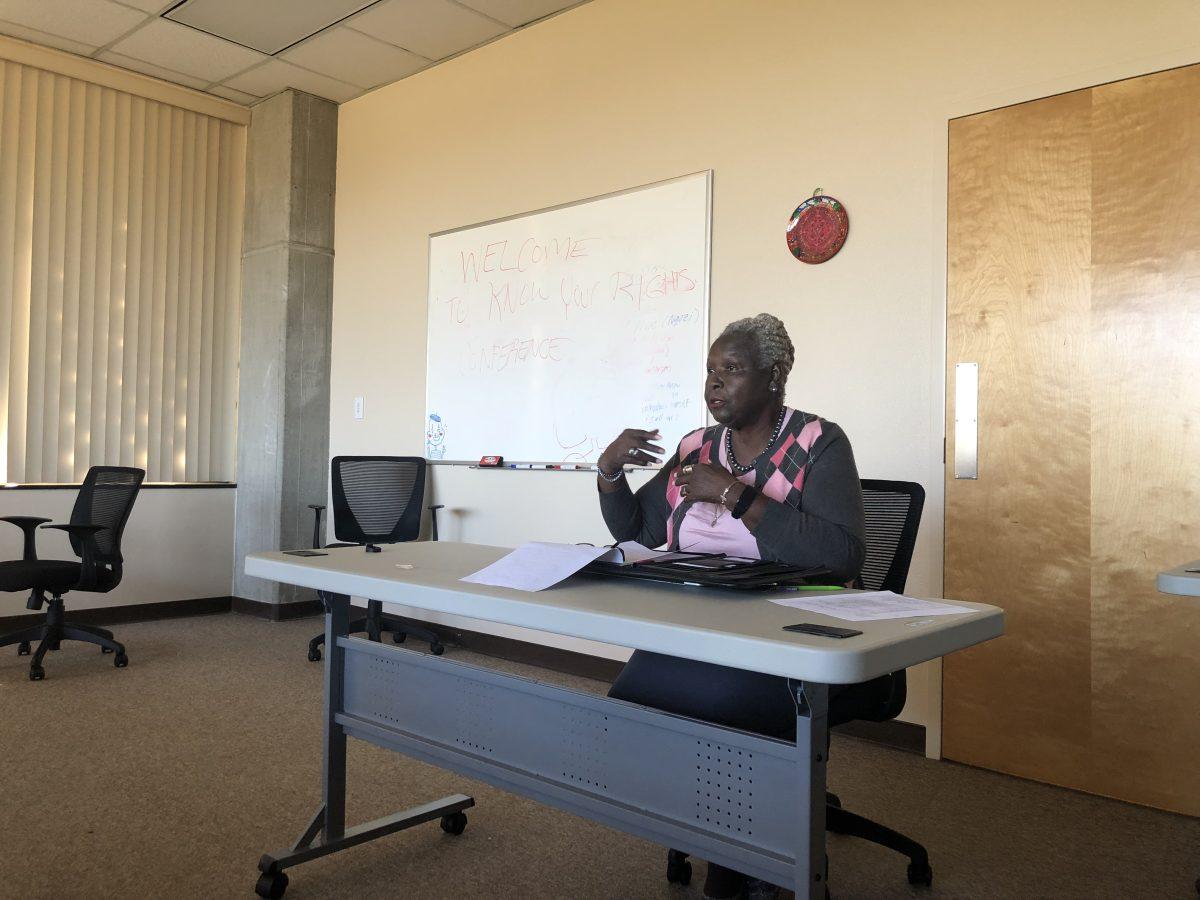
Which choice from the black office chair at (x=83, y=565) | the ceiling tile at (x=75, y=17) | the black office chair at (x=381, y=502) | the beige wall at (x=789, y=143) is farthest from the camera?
the black office chair at (x=381, y=502)

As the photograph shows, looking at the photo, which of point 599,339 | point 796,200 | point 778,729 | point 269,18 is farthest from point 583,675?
point 269,18

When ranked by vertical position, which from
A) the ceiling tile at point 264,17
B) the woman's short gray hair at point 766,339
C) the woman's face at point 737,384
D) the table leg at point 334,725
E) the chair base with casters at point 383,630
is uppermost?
the ceiling tile at point 264,17

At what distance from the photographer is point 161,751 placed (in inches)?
116

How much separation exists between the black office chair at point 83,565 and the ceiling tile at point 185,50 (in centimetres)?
224

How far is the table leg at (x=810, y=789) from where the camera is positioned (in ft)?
4.16

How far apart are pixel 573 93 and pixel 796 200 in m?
1.37

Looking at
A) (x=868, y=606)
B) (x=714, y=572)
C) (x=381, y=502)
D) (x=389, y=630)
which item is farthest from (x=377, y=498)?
(x=868, y=606)

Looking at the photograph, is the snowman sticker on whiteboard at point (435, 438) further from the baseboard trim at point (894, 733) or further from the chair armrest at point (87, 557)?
the baseboard trim at point (894, 733)

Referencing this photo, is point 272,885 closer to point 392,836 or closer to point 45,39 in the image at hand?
point 392,836

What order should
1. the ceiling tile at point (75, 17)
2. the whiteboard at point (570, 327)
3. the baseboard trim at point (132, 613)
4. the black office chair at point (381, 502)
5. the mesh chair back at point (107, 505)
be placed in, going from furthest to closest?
the baseboard trim at point (132, 613) → the black office chair at point (381, 502) → the ceiling tile at point (75, 17) → the mesh chair back at point (107, 505) → the whiteboard at point (570, 327)

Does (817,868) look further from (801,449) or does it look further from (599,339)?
(599,339)

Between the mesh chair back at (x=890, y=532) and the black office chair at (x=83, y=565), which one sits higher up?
the mesh chair back at (x=890, y=532)

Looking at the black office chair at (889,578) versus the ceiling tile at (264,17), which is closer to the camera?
the black office chair at (889,578)

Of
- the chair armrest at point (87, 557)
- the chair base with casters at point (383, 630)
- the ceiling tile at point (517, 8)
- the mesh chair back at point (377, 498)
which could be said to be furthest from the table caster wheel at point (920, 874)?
the ceiling tile at point (517, 8)
